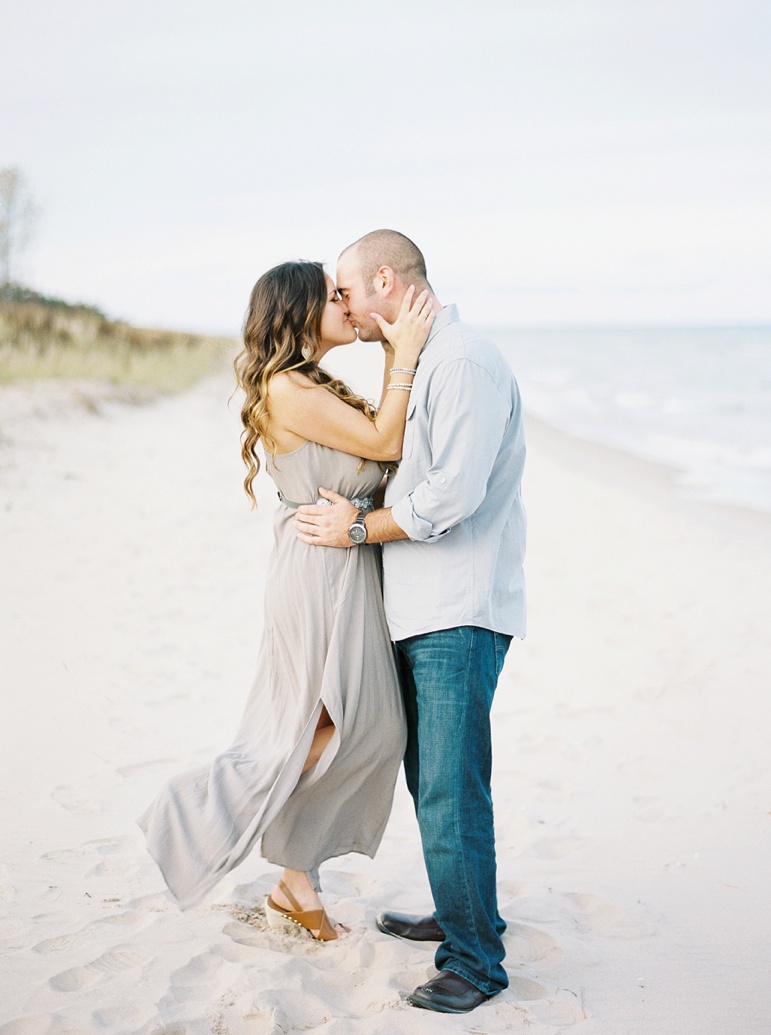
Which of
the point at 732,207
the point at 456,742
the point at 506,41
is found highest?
the point at 732,207

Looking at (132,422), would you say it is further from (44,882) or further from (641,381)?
(641,381)

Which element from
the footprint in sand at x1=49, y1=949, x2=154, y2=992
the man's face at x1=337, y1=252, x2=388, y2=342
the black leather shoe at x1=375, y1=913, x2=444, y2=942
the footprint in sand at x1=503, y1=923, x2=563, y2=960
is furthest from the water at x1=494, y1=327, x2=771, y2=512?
the footprint in sand at x1=49, y1=949, x2=154, y2=992

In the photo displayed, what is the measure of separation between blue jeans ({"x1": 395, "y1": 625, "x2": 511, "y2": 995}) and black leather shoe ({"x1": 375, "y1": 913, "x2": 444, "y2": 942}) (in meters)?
0.33

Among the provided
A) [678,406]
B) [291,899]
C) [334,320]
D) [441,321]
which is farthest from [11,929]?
[678,406]

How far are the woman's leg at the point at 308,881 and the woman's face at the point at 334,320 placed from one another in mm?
1176

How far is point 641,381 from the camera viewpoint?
3278cm

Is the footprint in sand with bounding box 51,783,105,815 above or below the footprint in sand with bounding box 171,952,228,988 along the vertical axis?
above

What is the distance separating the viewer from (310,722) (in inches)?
117

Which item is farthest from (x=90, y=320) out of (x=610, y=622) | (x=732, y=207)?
(x=732, y=207)

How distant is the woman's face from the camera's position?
303 cm

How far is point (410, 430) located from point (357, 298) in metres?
0.50

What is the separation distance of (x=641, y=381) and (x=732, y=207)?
392 inches

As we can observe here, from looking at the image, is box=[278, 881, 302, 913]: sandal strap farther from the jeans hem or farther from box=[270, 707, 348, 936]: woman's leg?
the jeans hem

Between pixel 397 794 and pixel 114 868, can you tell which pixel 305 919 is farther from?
pixel 397 794
